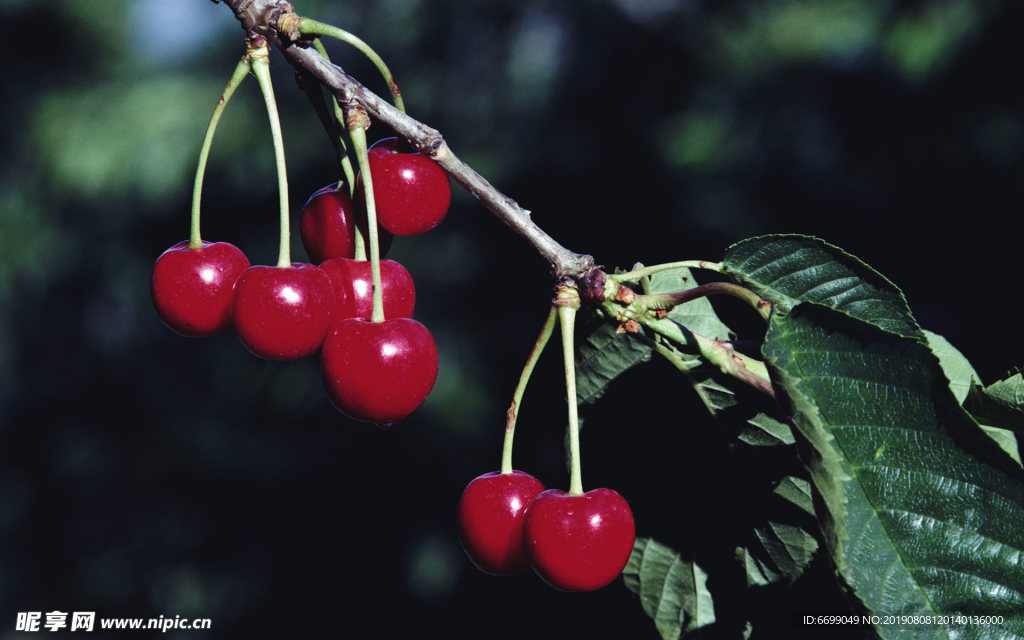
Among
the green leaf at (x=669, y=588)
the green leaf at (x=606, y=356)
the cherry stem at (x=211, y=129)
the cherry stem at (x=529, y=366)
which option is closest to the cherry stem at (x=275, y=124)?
the cherry stem at (x=211, y=129)

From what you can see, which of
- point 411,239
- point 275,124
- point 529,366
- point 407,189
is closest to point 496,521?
point 529,366

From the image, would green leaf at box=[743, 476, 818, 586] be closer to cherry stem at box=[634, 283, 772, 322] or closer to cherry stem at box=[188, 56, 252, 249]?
cherry stem at box=[634, 283, 772, 322]

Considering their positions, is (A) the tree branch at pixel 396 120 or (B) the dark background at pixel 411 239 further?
(B) the dark background at pixel 411 239

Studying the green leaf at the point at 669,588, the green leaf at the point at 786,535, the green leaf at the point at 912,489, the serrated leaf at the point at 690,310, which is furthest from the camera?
the serrated leaf at the point at 690,310

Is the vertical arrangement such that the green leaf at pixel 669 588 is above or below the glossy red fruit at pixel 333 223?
below

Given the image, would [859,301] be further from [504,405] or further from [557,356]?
[504,405]

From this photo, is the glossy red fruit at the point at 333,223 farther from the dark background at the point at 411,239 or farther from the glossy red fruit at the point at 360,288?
the dark background at the point at 411,239

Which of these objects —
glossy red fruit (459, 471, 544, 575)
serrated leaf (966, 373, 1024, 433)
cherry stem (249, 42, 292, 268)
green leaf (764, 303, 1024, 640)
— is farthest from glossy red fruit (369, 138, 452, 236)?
serrated leaf (966, 373, 1024, 433)
